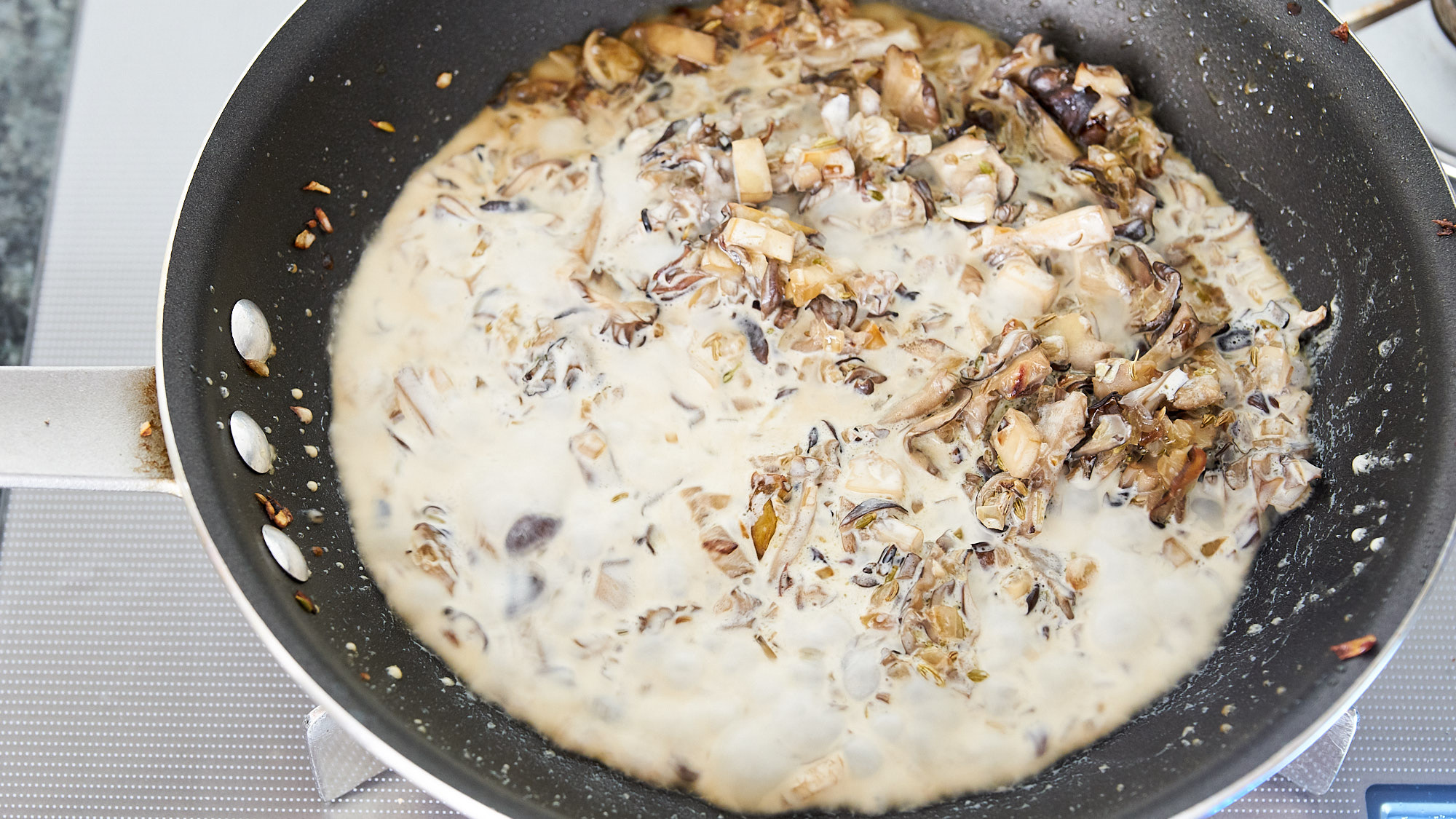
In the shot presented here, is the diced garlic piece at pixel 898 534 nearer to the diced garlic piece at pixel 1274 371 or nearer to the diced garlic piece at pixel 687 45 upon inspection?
the diced garlic piece at pixel 1274 371

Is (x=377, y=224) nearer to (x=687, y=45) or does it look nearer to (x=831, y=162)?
(x=687, y=45)

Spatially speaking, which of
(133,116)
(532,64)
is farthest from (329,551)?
(133,116)

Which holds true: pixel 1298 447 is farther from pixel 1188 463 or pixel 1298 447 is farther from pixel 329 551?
pixel 329 551

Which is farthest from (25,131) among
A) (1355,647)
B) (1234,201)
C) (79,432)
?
(1355,647)

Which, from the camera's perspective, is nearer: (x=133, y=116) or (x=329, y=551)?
(x=329, y=551)

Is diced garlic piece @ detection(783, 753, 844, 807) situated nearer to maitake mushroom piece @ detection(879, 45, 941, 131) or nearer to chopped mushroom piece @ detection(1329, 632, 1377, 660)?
chopped mushroom piece @ detection(1329, 632, 1377, 660)

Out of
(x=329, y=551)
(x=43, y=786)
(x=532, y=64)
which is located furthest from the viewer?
(x=532, y=64)

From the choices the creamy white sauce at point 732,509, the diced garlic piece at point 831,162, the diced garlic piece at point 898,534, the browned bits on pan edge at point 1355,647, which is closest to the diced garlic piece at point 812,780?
the creamy white sauce at point 732,509
